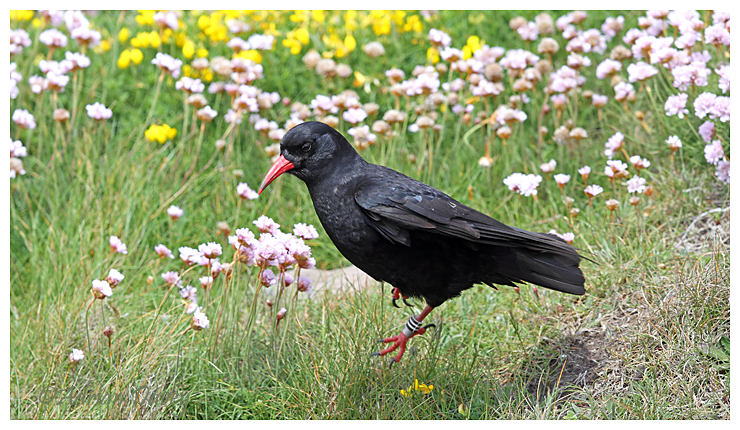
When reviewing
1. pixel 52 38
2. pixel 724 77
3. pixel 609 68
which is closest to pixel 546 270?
pixel 724 77

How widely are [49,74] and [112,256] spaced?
1351 millimetres

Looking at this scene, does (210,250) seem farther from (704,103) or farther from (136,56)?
(136,56)

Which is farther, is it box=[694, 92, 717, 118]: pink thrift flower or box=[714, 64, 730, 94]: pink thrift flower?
box=[714, 64, 730, 94]: pink thrift flower

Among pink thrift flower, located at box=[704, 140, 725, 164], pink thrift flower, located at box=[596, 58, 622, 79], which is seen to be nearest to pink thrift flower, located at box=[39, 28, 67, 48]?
pink thrift flower, located at box=[596, 58, 622, 79]

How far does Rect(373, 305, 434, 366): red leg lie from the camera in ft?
12.1

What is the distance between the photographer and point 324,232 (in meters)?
5.34

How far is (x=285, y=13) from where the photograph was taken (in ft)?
23.1

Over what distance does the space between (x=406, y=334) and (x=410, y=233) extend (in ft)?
1.93

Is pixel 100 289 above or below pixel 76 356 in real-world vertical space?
above

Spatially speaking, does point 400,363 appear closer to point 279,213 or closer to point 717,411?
point 717,411

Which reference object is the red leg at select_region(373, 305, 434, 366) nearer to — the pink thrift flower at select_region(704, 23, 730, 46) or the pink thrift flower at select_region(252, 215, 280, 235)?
the pink thrift flower at select_region(252, 215, 280, 235)

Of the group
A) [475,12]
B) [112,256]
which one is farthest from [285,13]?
[112,256]

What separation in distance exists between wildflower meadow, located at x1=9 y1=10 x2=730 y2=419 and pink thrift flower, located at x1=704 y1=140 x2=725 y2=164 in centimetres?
2

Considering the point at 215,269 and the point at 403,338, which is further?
the point at 403,338
